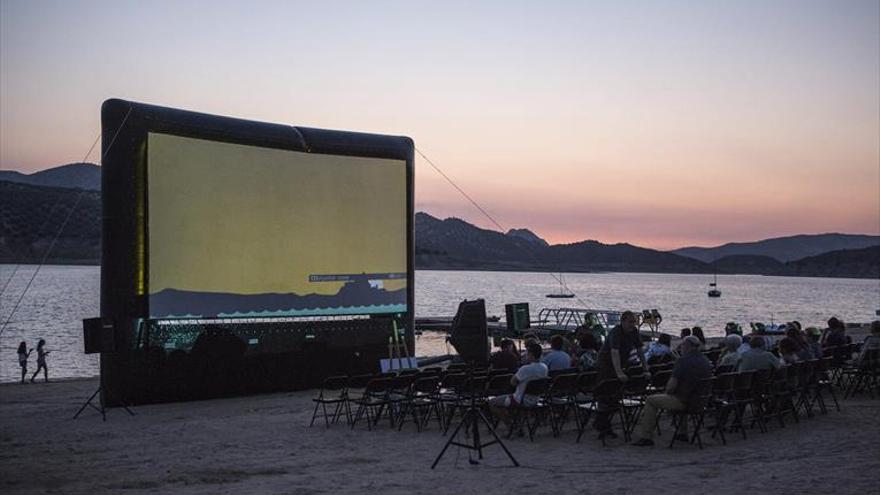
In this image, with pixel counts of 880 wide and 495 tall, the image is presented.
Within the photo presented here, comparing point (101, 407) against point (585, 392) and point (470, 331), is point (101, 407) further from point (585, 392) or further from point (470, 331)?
point (585, 392)

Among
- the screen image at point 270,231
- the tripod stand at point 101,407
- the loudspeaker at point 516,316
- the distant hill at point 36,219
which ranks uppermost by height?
the distant hill at point 36,219

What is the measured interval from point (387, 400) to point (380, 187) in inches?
263

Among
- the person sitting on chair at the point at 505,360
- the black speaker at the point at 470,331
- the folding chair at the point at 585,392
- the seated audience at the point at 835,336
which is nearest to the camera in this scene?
the folding chair at the point at 585,392

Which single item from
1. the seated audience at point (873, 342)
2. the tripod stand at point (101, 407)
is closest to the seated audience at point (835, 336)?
the seated audience at point (873, 342)

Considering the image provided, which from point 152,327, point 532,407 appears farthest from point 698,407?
point 152,327

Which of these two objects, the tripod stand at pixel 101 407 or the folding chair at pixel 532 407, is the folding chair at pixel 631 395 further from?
the tripod stand at pixel 101 407

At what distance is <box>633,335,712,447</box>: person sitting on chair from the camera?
8.55 metres

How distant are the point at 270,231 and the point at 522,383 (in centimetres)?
699

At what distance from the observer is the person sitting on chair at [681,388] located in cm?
855

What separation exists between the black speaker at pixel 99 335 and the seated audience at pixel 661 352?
7.27 m

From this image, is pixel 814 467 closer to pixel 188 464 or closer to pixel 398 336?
pixel 188 464

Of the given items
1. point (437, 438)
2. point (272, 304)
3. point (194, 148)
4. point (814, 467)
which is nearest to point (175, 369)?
point (272, 304)

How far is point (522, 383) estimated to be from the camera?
921 cm

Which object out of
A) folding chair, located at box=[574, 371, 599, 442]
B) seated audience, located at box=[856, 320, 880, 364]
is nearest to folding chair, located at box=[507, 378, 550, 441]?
folding chair, located at box=[574, 371, 599, 442]
